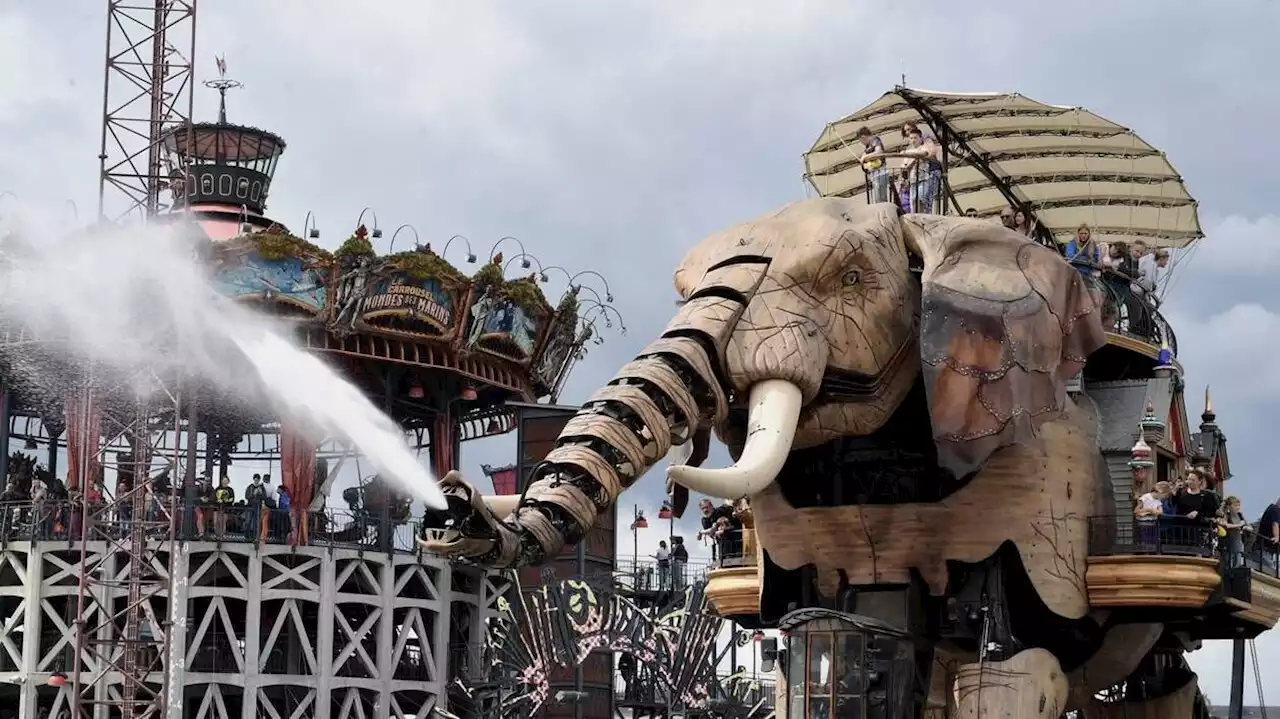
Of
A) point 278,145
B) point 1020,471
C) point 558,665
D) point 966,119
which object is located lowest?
point 558,665

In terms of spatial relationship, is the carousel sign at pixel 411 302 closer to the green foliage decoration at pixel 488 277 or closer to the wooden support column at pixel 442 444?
the green foliage decoration at pixel 488 277

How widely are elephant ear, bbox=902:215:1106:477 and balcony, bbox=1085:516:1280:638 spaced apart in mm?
1500

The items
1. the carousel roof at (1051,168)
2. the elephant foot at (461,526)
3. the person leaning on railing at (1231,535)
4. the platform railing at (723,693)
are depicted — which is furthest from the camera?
the platform railing at (723,693)

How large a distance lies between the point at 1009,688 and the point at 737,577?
3.49 metres

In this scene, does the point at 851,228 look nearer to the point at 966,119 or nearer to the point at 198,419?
the point at 966,119

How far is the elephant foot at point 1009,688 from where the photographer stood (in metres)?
19.4

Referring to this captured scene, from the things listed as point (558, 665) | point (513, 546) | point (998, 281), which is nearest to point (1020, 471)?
point (998, 281)

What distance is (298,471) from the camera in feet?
168

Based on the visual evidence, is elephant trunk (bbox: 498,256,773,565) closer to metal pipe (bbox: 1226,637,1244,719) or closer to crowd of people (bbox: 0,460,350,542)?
metal pipe (bbox: 1226,637,1244,719)

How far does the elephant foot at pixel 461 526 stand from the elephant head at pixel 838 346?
94 centimetres

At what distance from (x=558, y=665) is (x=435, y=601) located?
1064cm

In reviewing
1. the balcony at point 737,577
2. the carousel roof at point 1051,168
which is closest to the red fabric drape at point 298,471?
the carousel roof at point 1051,168

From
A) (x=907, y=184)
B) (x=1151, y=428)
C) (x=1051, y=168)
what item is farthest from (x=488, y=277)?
(x=1151, y=428)

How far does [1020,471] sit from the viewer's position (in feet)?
64.9
